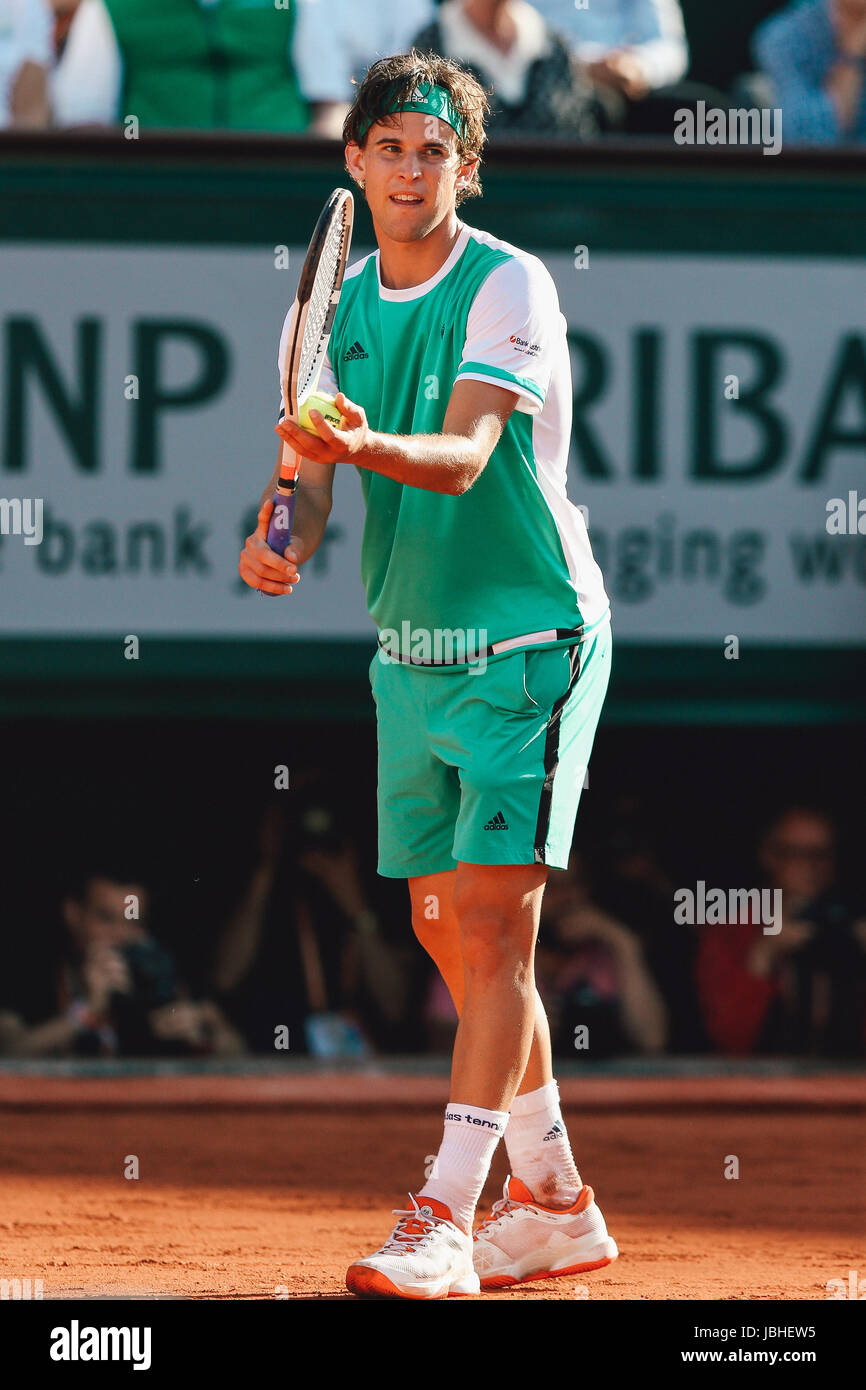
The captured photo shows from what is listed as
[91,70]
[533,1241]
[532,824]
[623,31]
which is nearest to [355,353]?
[532,824]

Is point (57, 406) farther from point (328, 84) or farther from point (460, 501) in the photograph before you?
point (460, 501)

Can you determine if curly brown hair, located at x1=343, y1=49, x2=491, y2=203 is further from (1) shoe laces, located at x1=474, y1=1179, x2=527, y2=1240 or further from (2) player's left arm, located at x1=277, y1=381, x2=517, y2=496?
(1) shoe laces, located at x1=474, y1=1179, x2=527, y2=1240

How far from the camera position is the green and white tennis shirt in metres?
3.08

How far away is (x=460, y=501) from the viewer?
311 cm

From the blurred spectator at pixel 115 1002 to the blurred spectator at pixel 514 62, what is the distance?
3.03 m

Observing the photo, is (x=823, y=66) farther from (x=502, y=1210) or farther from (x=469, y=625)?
(x=502, y=1210)

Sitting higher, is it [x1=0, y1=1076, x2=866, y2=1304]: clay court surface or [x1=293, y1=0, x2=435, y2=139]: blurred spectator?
[x1=293, y1=0, x2=435, y2=139]: blurred spectator

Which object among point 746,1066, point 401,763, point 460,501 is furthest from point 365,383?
point 746,1066

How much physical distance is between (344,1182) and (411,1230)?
1577 mm

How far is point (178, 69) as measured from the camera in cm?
639

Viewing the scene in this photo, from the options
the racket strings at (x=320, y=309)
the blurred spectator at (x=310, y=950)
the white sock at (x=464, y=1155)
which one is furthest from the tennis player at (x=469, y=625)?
the blurred spectator at (x=310, y=950)

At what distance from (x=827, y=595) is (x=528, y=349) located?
353 centimetres

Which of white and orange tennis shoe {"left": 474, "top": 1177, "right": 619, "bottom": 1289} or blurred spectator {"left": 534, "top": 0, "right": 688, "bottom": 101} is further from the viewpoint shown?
blurred spectator {"left": 534, "top": 0, "right": 688, "bottom": 101}

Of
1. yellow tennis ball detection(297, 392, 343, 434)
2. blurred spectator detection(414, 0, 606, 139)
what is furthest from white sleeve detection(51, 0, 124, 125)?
yellow tennis ball detection(297, 392, 343, 434)
